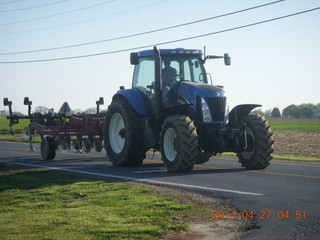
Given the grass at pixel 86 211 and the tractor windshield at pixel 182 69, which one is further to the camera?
the tractor windshield at pixel 182 69

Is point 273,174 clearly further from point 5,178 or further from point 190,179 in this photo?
point 5,178

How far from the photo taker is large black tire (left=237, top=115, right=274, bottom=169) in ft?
41.2

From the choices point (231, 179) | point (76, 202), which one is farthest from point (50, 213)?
point (231, 179)

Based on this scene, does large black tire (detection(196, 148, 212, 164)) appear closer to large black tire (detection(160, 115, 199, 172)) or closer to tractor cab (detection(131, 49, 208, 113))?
tractor cab (detection(131, 49, 208, 113))

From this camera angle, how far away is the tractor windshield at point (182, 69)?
45.2ft

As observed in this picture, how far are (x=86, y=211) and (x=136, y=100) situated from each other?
22.0 feet

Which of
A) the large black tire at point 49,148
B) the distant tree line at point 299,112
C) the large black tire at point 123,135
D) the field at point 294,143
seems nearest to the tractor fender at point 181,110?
the large black tire at point 123,135

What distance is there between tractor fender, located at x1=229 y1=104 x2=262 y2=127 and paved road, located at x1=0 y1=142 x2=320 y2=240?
4.04ft

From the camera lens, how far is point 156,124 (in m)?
13.8

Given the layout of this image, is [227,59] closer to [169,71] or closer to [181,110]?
[169,71]

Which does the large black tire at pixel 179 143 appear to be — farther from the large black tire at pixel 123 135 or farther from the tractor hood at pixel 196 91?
the large black tire at pixel 123 135

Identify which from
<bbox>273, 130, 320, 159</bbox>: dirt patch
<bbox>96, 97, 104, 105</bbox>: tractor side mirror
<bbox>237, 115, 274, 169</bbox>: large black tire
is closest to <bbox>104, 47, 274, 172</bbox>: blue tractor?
<bbox>237, 115, 274, 169</bbox>: large black tire

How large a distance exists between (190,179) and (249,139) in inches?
97.7

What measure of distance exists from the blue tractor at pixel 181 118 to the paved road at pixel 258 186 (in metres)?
0.45
